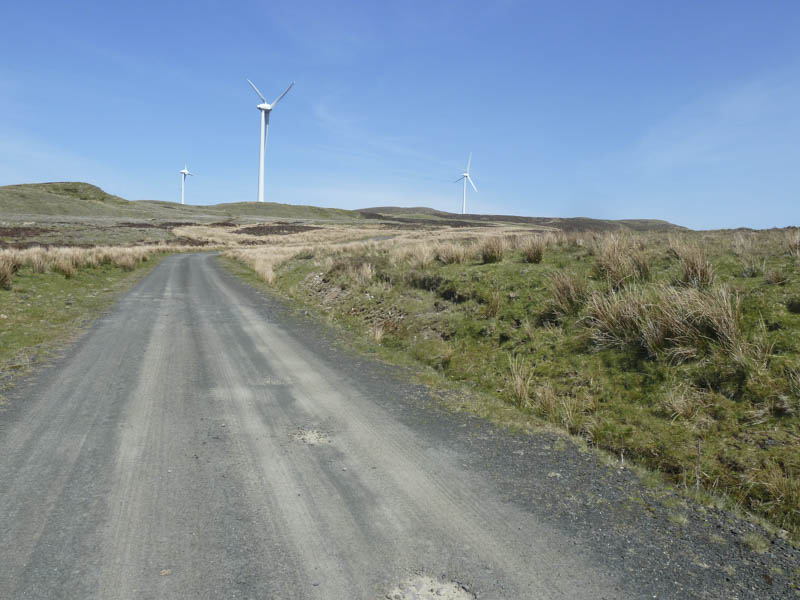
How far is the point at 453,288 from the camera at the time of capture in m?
12.7

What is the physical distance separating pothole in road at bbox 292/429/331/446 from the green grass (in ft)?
16.7

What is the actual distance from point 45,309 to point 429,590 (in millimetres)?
14897

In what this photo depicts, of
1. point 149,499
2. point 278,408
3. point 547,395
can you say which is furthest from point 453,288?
point 149,499

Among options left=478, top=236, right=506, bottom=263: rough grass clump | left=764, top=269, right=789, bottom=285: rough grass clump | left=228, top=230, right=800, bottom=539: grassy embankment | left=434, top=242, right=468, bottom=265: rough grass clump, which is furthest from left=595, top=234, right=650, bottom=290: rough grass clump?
left=434, top=242, right=468, bottom=265: rough grass clump

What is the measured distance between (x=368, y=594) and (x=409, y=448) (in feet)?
7.69

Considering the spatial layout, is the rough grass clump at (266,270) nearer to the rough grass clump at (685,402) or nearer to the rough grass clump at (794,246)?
the rough grass clump at (685,402)

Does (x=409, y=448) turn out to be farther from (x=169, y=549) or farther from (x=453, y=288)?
(x=453, y=288)

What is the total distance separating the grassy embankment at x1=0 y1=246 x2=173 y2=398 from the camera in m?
9.34

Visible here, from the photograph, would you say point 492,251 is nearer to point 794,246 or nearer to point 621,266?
point 621,266

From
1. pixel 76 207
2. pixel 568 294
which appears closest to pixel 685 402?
pixel 568 294

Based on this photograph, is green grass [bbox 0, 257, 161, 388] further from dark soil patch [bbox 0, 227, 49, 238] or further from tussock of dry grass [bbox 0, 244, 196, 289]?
dark soil patch [bbox 0, 227, 49, 238]

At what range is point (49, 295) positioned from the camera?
15.9m

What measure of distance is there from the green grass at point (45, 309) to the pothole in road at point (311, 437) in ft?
16.7

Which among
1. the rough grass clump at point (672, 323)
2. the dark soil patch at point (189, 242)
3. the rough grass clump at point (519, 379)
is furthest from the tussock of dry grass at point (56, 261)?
the dark soil patch at point (189, 242)
